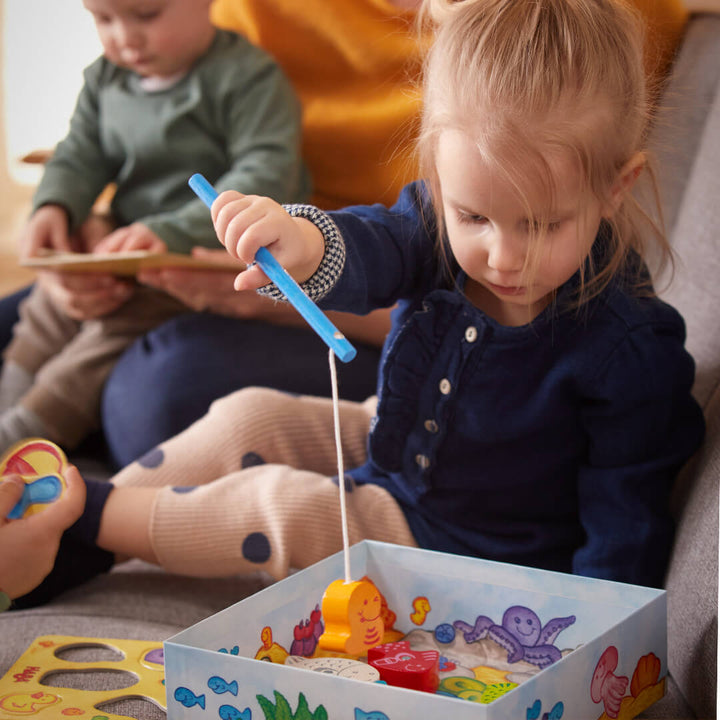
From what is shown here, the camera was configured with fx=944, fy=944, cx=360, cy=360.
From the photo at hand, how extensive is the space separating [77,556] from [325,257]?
1.28 feet

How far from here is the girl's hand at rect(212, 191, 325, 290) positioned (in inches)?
24.7

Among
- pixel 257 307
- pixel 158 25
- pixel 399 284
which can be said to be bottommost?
pixel 257 307

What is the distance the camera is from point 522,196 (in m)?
0.66

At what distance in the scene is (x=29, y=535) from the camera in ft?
2.49

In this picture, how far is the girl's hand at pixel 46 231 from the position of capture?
130cm

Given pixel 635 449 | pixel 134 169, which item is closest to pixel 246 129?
pixel 134 169

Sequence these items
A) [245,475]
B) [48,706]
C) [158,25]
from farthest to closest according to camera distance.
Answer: [158,25], [245,475], [48,706]

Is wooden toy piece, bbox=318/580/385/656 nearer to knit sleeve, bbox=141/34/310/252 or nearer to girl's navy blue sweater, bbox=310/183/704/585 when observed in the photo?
girl's navy blue sweater, bbox=310/183/704/585

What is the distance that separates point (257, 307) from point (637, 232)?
56cm

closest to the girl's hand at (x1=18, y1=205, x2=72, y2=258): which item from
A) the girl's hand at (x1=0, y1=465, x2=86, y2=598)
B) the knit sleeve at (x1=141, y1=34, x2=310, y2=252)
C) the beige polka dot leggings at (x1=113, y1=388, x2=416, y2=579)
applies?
the knit sleeve at (x1=141, y1=34, x2=310, y2=252)

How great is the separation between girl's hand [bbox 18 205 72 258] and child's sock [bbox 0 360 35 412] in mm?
172

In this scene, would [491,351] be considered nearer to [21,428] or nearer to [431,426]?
[431,426]

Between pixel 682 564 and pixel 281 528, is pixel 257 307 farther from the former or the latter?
pixel 682 564

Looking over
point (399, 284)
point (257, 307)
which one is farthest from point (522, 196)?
point (257, 307)
